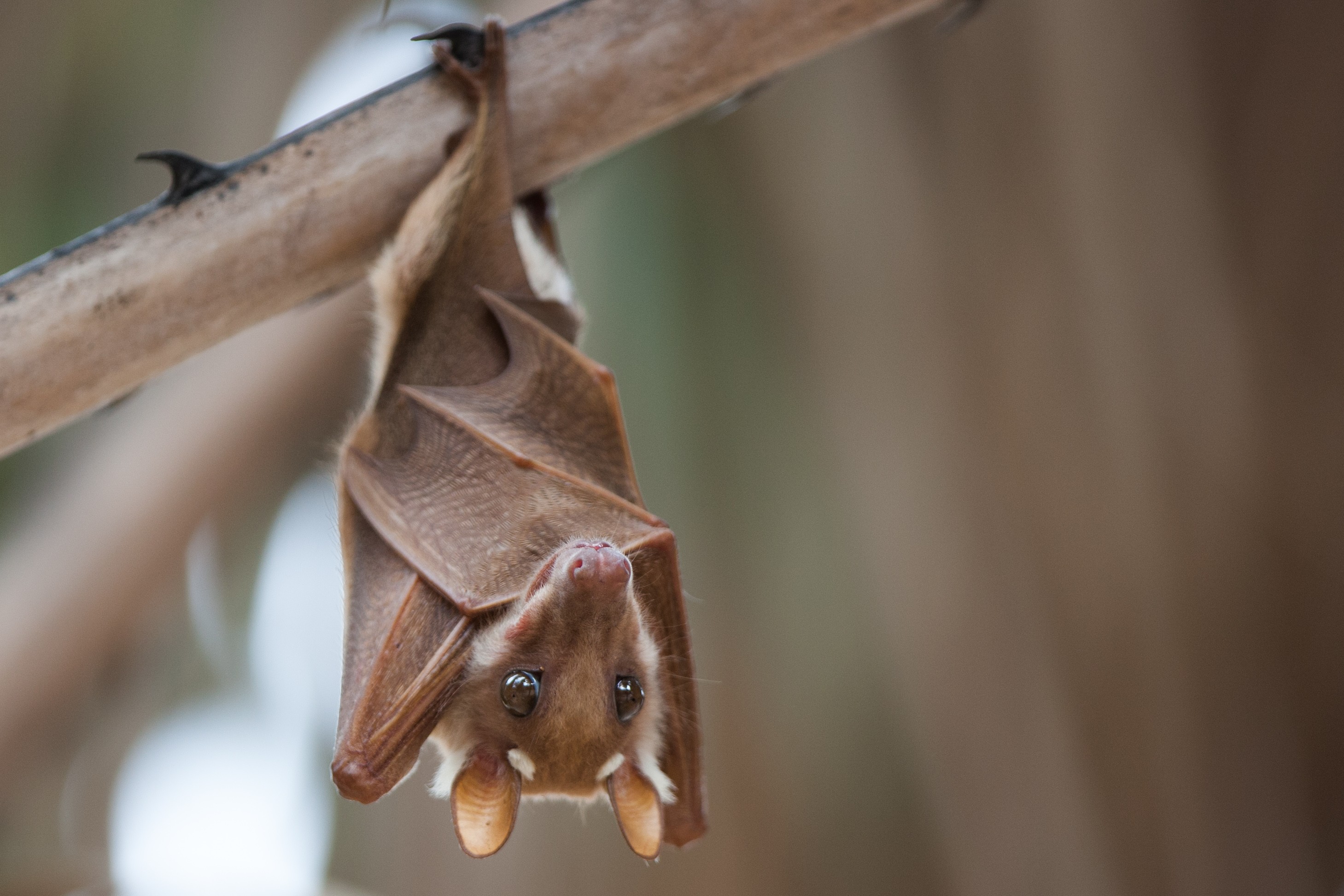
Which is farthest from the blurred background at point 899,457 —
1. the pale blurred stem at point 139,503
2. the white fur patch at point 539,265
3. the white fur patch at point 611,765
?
the white fur patch at point 611,765

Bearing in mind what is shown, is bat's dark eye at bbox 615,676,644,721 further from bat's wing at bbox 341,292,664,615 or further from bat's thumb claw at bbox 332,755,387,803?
bat's thumb claw at bbox 332,755,387,803

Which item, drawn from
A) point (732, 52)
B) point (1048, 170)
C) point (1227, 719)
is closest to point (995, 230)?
point (1048, 170)

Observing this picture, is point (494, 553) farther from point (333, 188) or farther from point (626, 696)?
point (333, 188)

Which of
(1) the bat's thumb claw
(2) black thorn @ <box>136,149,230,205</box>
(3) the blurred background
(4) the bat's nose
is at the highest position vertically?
(2) black thorn @ <box>136,149,230,205</box>

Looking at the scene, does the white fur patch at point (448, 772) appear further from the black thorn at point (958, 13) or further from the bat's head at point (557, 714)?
the black thorn at point (958, 13)

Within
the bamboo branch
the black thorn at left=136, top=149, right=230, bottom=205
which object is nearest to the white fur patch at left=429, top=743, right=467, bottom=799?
the bamboo branch

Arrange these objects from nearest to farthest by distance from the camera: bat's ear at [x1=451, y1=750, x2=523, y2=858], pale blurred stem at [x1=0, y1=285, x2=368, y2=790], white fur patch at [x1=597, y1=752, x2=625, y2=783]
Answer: bat's ear at [x1=451, y1=750, x2=523, y2=858], white fur patch at [x1=597, y1=752, x2=625, y2=783], pale blurred stem at [x1=0, y1=285, x2=368, y2=790]
